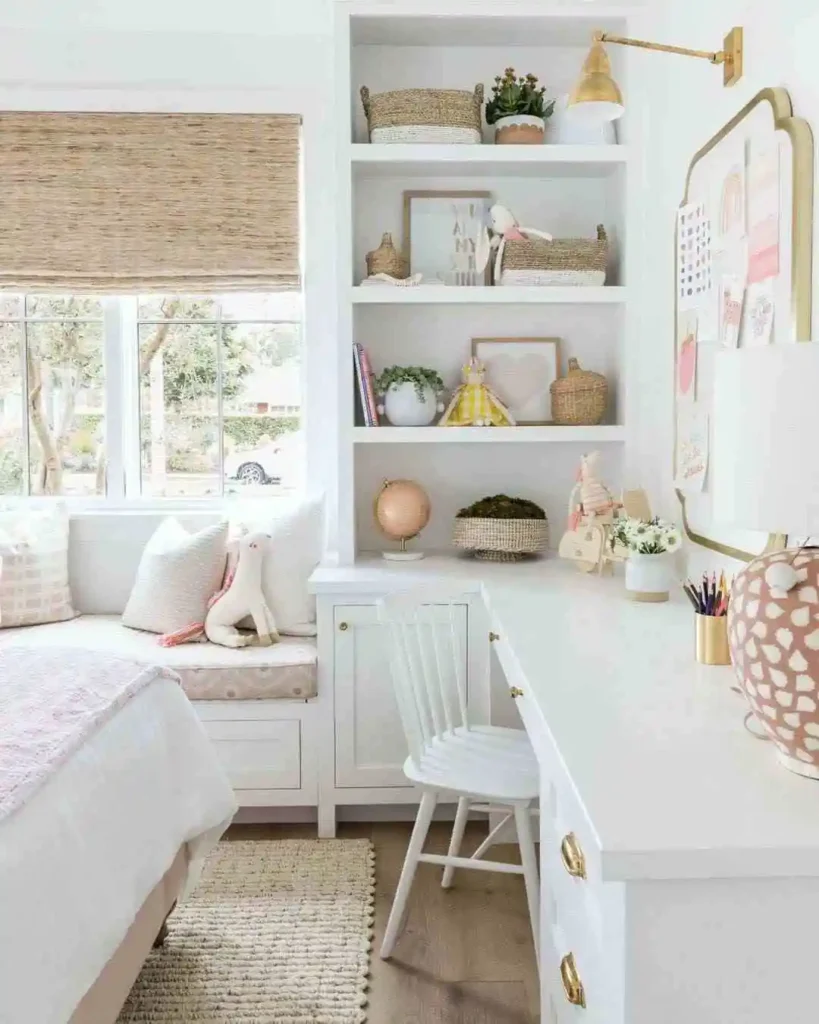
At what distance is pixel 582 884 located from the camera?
1425 millimetres

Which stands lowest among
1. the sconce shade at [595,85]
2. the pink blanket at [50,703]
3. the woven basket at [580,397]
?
the pink blanket at [50,703]

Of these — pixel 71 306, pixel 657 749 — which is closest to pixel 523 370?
pixel 71 306

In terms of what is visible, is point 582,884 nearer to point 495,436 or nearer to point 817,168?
point 817,168

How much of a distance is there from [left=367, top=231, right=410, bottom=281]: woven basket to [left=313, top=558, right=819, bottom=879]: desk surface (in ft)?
4.42

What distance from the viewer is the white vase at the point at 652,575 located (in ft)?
8.73

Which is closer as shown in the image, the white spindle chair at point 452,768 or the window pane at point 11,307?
the white spindle chair at point 452,768

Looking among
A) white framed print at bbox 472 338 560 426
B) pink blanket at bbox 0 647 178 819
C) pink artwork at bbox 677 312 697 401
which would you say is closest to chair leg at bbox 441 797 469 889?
pink blanket at bbox 0 647 178 819

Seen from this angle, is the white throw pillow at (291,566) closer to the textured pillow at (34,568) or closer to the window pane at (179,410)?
the window pane at (179,410)

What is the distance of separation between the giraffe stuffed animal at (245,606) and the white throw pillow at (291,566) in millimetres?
51

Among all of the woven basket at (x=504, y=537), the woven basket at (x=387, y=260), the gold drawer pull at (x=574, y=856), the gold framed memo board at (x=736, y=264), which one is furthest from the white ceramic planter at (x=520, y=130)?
the gold drawer pull at (x=574, y=856)

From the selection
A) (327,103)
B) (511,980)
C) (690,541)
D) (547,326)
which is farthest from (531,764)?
(327,103)

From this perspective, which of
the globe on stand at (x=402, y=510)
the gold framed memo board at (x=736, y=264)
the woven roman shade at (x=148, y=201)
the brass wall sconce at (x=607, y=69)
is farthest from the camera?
the woven roman shade at (x=148, y=201)

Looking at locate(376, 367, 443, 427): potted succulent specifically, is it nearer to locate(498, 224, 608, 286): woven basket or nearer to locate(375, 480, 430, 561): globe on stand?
locate(375, 480, 430, 561): globe on stand

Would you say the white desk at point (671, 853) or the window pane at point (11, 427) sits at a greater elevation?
the window pane at point (11, 427)
